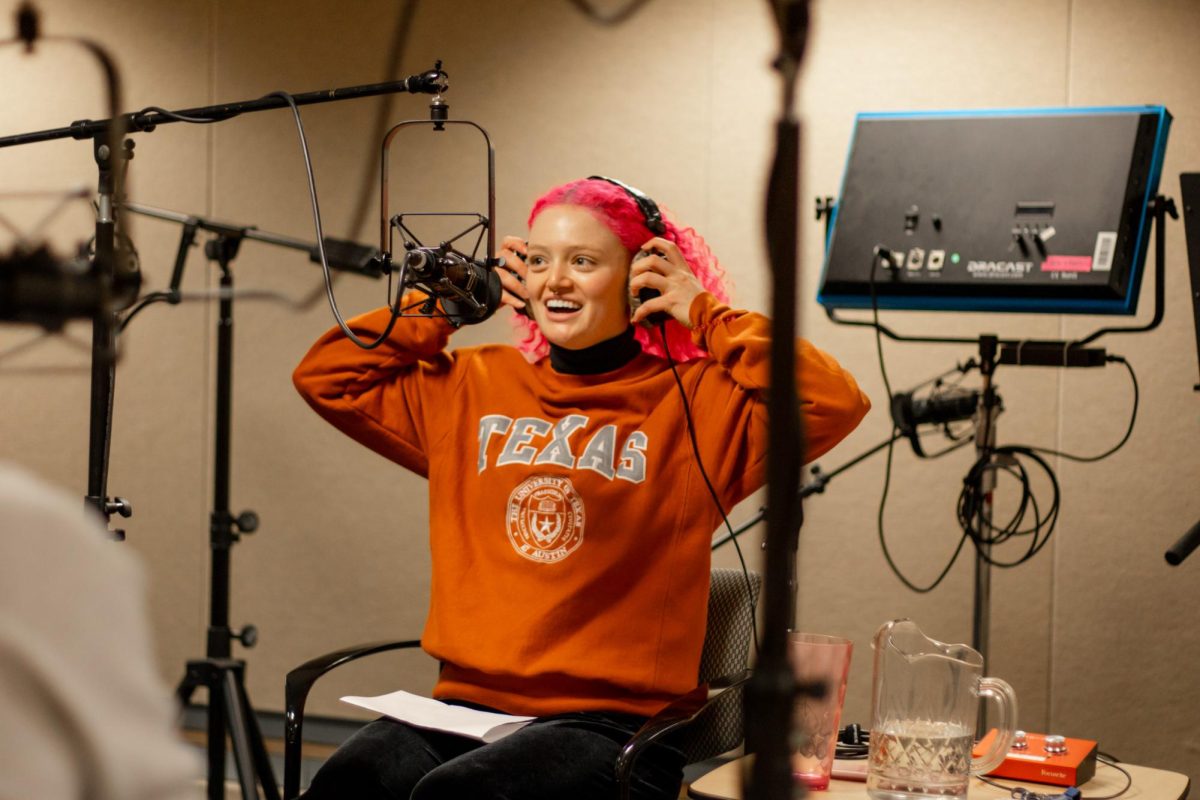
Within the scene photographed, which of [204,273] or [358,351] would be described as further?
[204,273]

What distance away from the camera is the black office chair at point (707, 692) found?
5.58 ft

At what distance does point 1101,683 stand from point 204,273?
2.61 m

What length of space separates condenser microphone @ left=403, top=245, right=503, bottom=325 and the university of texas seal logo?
0.29 metres

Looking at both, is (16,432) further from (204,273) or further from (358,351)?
(358,351)

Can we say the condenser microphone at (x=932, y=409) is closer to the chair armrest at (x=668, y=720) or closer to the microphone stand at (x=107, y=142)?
the chair armrest at (x=668, y=720)

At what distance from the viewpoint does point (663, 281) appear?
2.00 metres

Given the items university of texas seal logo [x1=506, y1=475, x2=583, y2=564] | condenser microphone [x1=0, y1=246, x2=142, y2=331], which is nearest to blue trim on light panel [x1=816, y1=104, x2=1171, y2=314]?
university of texas seal logo [x1=506, y1=475, x2=583, y2=564]

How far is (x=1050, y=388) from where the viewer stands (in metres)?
3.10

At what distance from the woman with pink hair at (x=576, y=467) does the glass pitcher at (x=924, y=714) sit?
42cm

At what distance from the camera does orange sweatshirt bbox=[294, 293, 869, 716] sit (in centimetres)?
188

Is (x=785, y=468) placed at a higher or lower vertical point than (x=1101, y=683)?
higher

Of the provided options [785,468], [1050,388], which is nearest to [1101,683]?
[1050,388]

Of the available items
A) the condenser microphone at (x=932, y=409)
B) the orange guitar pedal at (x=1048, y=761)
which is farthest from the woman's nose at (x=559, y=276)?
the orange guitar pedal at (x=1048, y=761)

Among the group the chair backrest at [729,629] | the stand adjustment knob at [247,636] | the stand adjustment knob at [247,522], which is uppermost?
the stand adjustment knob at [247,522]
